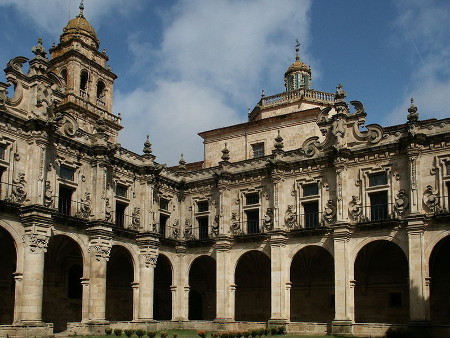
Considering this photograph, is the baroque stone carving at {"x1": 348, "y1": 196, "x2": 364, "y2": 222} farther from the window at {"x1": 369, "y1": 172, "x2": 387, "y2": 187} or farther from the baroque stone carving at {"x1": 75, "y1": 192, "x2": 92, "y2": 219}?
the baroque stone carving at {"x1": 75, "y1": 192, "x2": 92, "y2": 219}

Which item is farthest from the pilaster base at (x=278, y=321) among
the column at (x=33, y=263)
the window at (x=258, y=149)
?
the window at (x=258, y=149)

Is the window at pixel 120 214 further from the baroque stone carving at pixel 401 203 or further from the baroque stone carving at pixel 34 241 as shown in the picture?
the baroque stone carving at pixel 401 203

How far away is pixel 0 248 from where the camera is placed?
30.8 m

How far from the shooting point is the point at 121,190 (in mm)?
35219

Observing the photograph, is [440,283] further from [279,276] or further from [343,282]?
[279,276]

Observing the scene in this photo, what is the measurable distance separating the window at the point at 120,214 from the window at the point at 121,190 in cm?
59

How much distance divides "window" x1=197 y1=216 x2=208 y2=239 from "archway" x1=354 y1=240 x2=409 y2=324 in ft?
34.8

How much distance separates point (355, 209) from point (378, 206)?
1.31 m

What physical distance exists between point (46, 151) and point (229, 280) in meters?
14.6

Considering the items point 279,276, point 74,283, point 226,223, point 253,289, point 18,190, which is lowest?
point 253,289

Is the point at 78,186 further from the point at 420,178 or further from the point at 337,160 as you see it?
the point at 420,178

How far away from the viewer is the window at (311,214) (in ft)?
113

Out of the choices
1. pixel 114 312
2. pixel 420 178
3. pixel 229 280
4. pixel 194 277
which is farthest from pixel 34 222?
pixel 420 178

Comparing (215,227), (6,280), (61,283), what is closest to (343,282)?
(215,227)
